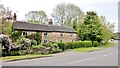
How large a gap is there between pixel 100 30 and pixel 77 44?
61.0ft

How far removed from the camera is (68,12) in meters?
78.8

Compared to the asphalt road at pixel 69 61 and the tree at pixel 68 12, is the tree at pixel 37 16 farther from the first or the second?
the asphalt road at pixel 69 61

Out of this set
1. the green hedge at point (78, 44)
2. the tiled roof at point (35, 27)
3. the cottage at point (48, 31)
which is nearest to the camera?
the green hedge at point (78, 44)

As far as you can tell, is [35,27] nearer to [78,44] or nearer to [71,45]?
[78,44]

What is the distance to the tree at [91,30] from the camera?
64.2 meters

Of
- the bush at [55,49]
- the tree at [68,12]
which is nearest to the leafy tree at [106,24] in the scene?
the tree at [68,12]

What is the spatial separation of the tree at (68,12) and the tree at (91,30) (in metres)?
11.8

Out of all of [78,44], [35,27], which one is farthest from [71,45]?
[35,27]

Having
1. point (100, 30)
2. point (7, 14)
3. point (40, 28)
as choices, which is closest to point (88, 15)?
point (100, 30)

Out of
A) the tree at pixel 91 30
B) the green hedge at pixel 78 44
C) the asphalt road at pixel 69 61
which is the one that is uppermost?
the tree at pixel 91 30

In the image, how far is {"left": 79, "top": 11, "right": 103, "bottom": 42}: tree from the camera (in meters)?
64.2

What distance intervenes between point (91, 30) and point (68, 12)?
16.7 metres

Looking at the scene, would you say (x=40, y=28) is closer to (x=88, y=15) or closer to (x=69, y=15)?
(x=88, y=15)

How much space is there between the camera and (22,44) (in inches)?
1239
